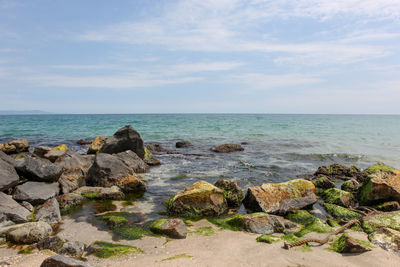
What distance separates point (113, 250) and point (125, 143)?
9417 mm

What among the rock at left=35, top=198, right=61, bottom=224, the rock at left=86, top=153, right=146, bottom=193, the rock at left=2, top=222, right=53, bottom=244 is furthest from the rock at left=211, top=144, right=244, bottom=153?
the rock at left=2, top=222, right=53, bottom=244

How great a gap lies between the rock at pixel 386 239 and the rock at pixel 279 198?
6.86 ft

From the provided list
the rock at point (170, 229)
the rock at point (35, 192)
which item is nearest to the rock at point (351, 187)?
the rock at point (170, 229)

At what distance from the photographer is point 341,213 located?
7.37 meters

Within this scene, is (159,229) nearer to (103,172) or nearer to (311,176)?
(103,172)

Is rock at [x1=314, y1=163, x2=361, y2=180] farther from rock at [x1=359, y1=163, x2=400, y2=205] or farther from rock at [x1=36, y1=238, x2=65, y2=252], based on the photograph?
rock at [x1=36, y1=238, x2=65, y2=252]

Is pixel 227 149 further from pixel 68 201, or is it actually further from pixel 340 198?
pixel 68 201

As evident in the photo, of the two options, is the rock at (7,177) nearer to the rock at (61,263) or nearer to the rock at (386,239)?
the rock at (61,263)

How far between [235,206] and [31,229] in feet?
17.0

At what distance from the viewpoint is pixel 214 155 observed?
17.5 m

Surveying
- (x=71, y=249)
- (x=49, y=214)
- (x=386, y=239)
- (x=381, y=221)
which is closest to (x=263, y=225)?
(x=386, y=239)

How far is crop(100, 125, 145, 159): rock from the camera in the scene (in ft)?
45.1

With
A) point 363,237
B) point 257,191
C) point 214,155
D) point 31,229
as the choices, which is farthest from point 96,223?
point 214,155

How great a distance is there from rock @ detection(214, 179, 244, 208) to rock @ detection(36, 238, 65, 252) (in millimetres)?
4602
